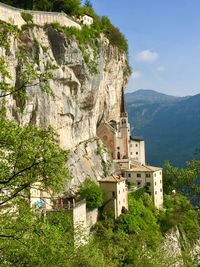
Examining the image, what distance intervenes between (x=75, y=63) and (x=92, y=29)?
8.96 m

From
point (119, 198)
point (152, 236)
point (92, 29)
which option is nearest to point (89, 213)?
point (119, 198)

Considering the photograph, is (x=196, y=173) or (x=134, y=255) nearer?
(x=196, y=173)

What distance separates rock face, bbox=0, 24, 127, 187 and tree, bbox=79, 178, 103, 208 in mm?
2676

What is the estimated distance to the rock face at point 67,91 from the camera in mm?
41906

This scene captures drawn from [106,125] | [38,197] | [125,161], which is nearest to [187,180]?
[38,197]

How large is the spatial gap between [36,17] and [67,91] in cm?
894

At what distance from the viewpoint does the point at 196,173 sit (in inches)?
662

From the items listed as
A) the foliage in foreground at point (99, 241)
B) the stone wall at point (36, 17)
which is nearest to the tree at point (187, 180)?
the foliage in foreground at point (99, 241)

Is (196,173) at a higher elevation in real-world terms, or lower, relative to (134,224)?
higher

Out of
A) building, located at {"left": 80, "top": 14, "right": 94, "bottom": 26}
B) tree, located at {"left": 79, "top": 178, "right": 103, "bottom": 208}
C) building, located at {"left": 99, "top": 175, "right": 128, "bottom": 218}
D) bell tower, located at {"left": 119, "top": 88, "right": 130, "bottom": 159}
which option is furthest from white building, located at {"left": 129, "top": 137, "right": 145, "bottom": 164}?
tree, located at {"left": 79, "top": 178, "right": 103, "bottom": 208}

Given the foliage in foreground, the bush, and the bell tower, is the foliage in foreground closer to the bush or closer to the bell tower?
the bell tower

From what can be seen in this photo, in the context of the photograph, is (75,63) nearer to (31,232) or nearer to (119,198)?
(119,198)

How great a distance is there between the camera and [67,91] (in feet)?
161

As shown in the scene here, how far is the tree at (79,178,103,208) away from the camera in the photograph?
44531mm
